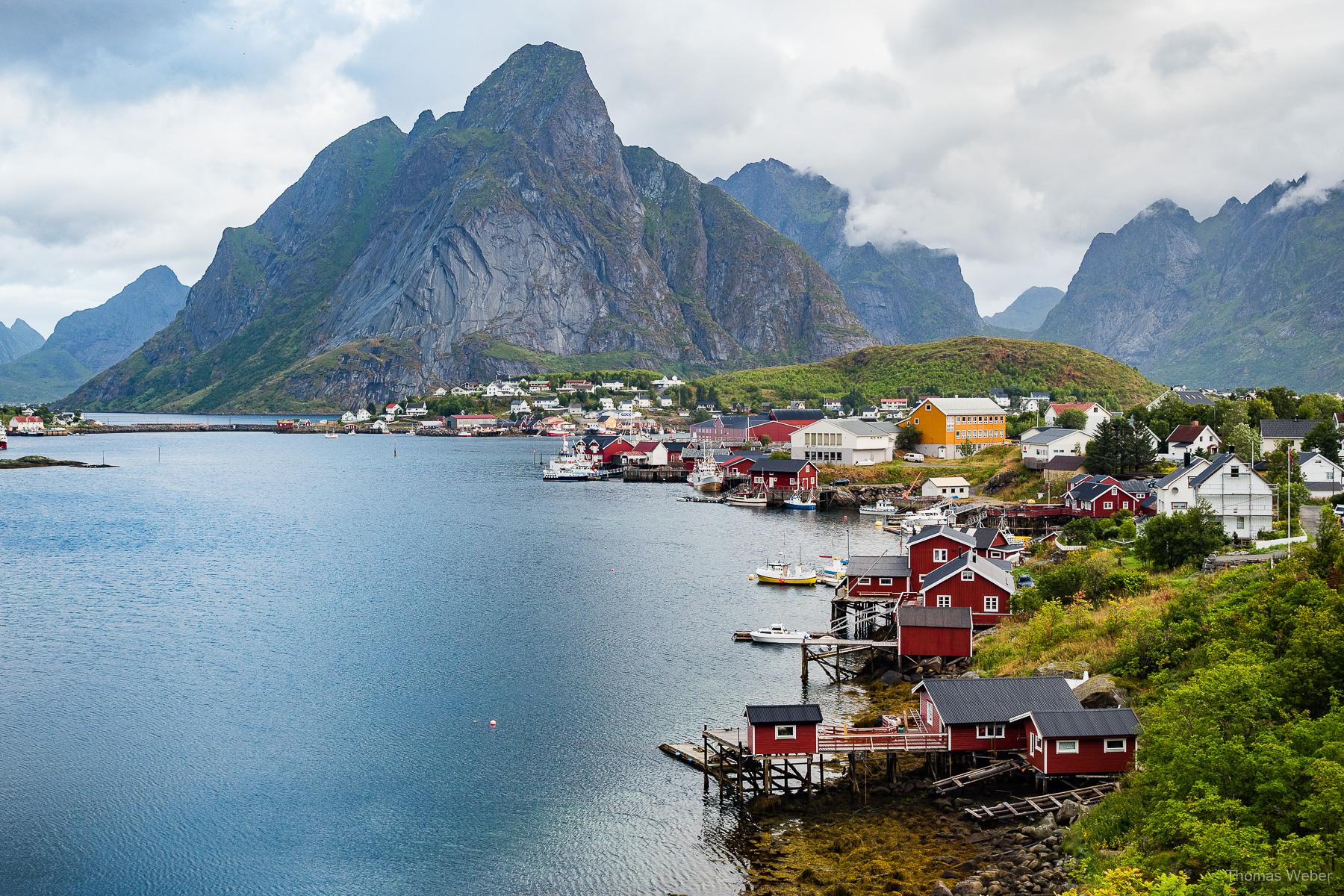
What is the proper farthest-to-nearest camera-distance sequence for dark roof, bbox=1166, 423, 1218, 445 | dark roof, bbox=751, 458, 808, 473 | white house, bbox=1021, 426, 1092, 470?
dark roof, bbox=751, 458, 808, 473 < white house, bbox=1021, 426, 1092, 470 < dark roof, bbox=1166, 423, 1218, 445

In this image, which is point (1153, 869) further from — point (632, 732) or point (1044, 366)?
point (1044, 366)

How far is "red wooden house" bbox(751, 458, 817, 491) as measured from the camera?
9562 centimetres

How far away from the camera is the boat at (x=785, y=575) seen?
5588cm

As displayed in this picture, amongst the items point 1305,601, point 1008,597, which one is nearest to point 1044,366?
point 1008,597

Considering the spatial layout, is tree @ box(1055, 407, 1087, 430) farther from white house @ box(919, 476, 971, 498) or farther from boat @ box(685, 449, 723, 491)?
boat @ box(685, 449, 723, 491)

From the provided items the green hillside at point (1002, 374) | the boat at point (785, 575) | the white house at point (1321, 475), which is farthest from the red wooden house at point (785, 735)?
the green hillside at point (1002, 374)

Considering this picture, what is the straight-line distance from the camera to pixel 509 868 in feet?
79.4

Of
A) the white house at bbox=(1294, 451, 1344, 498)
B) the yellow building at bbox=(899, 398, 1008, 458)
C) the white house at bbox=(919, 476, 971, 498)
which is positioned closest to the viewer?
the white house at bbox=(1294, 451, 1344, 498)

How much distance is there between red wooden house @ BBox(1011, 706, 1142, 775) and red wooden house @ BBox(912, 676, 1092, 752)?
103 centimetres

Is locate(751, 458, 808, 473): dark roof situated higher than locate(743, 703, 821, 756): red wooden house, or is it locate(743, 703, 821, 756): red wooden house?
locate(751, 458, 808, 473): dark roof

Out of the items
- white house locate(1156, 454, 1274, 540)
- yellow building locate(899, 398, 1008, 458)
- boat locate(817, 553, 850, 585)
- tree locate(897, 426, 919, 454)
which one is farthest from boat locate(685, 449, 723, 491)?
white house locate(1156, 454, 1274, 540)

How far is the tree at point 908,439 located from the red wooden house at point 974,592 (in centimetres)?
6660

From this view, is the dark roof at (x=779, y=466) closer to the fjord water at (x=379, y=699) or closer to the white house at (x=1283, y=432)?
the fjord water at (x=379, y=699)

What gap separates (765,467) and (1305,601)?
241 feet
